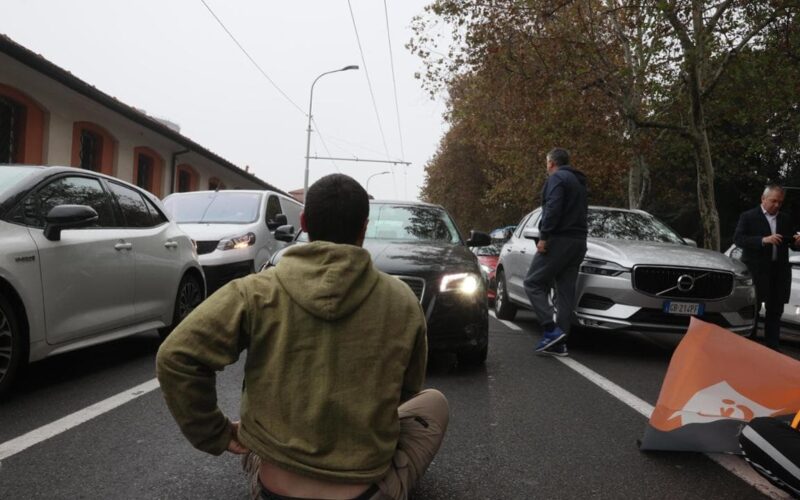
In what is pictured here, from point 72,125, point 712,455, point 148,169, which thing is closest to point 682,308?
point 712,455

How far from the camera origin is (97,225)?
5203mm

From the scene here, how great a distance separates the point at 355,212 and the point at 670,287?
5.58 meters

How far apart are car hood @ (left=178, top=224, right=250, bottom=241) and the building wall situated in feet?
19.5

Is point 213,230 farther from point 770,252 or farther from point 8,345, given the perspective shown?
point 770,252

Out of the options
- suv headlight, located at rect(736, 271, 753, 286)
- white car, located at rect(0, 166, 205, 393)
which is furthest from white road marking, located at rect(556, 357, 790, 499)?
white car, located at rect(0, 166, 205, 393)

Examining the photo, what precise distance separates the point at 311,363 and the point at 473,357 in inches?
169

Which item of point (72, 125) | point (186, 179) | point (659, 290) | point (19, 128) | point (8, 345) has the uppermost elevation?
point (72, 125)

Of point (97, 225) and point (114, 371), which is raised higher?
point (97, 225)

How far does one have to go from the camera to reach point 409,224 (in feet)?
22.6

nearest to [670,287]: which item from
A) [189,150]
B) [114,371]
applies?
[114,371]

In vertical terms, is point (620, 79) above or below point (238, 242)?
above

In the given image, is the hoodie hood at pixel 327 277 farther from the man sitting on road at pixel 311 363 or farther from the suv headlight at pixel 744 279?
the suv headlight at pixel 744 279

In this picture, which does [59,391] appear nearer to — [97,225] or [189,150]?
[97,225]

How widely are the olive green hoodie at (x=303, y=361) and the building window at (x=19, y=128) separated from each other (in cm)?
1427
